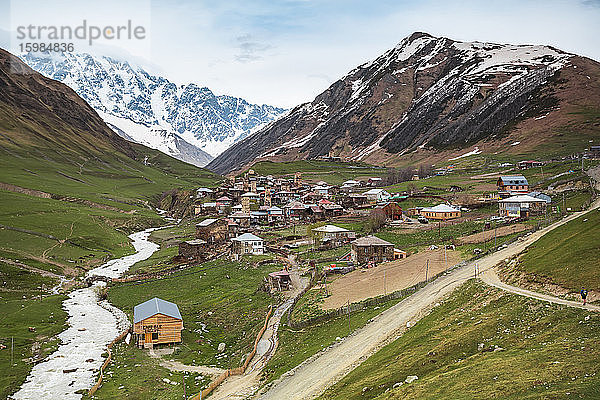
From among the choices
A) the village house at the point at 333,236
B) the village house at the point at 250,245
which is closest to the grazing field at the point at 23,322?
the village house at the point at 250,245

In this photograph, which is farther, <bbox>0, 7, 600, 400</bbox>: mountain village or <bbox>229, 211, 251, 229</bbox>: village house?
<bbox>229, 211, 251, 229</bbox>: village house

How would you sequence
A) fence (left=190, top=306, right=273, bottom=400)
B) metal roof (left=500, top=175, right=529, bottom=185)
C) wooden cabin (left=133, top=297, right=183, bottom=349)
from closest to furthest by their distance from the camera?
fence (left=190, top=306, right=273, bottom=400) < wooden cabin (left=133, top=297, right=183, bottom=349) < metal roof (left=500, top=175, right=529, bottom=185)

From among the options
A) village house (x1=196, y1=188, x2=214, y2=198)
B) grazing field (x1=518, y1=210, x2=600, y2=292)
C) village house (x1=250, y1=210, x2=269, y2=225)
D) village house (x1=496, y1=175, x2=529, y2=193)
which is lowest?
village house (x1=250, y1=210, x2=269, y2=225)

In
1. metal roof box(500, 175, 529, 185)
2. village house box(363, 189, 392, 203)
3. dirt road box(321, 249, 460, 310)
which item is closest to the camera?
dirt road box(321, 249, 460, 310)

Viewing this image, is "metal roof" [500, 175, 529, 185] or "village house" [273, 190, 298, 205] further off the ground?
"metal roof" [500, 175, 529, 185]

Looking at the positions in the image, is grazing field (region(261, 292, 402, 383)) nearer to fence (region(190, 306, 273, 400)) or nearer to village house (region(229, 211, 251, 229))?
fence (region(190, 306, 273, 400))

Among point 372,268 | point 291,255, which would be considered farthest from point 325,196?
point 372,268

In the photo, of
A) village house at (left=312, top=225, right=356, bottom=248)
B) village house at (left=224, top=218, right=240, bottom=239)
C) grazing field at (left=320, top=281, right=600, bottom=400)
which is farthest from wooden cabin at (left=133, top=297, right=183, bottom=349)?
village house at (left=224, top=218, right=240, bottom=239)

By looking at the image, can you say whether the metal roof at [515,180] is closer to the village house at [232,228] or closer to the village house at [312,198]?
the village house at [312,198]
